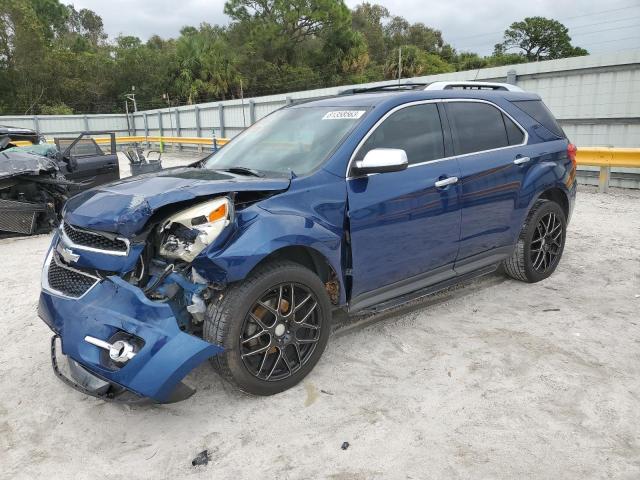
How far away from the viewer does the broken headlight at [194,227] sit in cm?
271

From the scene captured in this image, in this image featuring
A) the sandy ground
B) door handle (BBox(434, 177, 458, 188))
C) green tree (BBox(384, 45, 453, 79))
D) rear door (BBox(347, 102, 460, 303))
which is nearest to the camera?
the sandy ground

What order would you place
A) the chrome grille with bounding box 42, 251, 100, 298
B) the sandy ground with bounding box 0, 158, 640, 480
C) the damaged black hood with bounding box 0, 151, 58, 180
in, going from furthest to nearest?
the damaged black hood with bounding box 0, 151, 58, 180, the chrome grille with bounding box 42, 251, 100, 298, the sandy ground with bounding box 0, 158, 640, 480

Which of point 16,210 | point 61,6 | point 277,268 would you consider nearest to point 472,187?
point 277,268

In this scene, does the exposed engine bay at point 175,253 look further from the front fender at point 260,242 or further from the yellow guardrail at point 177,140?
the yellow guardrail at point 177,140

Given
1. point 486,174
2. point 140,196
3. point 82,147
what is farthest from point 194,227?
point 82,147

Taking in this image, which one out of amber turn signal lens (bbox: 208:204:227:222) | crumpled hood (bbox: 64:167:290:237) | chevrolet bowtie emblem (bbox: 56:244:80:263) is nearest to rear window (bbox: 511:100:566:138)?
crumpled hood (bbox: 64:167:290:237)

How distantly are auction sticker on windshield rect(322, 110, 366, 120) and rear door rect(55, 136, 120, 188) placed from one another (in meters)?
6.13

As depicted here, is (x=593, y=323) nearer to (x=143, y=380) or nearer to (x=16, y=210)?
(x=143, y=380)

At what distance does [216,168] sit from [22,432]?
2074 mm

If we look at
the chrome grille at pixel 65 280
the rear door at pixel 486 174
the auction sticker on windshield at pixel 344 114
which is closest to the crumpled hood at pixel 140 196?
the chrome grille at pixel 65 280

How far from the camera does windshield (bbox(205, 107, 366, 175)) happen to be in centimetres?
→ 346

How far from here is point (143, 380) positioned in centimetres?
253

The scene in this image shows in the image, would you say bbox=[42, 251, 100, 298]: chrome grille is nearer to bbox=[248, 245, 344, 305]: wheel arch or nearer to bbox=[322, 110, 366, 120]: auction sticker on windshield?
bbox=[248, 245, 344, 305]: wheel arch

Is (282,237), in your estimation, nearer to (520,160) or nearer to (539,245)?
(520,160)
